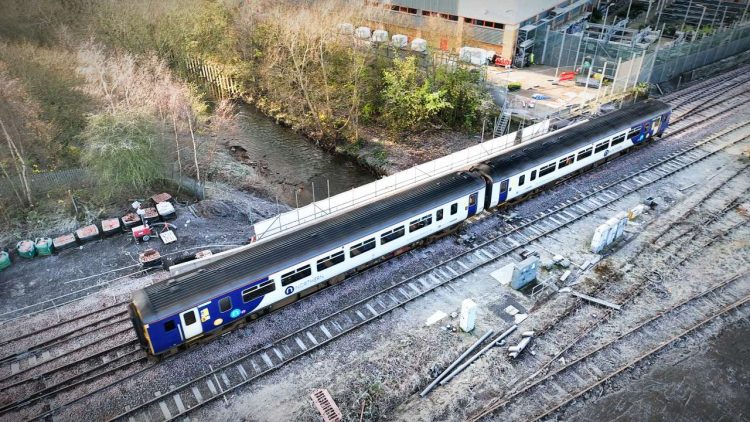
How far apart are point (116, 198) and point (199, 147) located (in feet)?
23.6

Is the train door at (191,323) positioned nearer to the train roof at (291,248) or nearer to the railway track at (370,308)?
the train roof at (291,248)

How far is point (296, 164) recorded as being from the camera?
1491 inches

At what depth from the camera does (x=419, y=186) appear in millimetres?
24484

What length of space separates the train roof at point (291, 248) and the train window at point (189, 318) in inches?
12.5

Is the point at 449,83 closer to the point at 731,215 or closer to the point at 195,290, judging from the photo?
the point at 731,215

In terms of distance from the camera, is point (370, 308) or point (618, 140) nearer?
point (370, 308)

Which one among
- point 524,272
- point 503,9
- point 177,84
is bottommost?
point 524,272

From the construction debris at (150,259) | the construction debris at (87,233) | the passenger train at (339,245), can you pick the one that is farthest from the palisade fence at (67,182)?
the passenger train at (339,245)

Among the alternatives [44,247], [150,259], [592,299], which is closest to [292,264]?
[150,259]

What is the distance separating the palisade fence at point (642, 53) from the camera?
4206 centimetres

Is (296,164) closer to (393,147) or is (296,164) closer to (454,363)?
(393,147)

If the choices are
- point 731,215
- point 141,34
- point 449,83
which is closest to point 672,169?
point 731,215

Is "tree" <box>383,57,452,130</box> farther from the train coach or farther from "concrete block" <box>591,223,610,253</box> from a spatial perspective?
"concrete block" <box>591,223,610,253</box>

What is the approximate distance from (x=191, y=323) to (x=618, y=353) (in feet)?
Answer: 49.7
